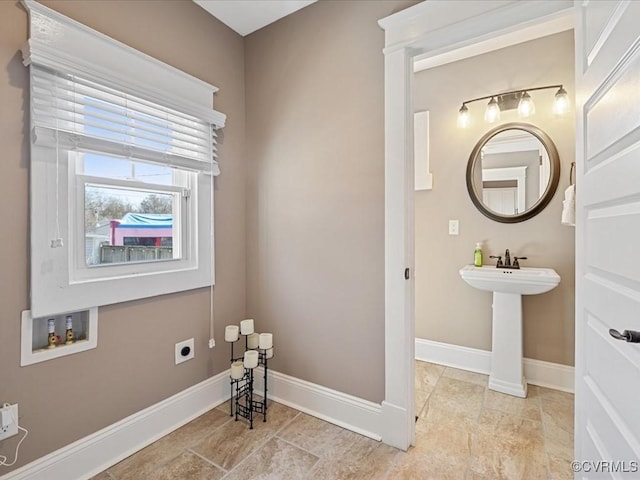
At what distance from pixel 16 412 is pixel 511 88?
3.46m

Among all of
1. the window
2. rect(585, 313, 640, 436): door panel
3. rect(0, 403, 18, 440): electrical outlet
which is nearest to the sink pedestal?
rect(585, 313, 640, 436): door panel

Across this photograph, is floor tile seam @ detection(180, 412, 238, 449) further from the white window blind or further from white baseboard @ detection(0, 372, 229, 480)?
the white window blind

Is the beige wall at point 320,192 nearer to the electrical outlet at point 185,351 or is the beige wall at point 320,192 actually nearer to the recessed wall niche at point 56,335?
the electrical outlet at point 185,351

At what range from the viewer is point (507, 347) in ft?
7.57

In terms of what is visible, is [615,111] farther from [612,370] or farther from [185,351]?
[185,351]

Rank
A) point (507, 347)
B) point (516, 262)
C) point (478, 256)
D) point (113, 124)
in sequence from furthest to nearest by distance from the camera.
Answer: point (478, 256) → point (516, 262) → point (507, 347) → point (113, 124)

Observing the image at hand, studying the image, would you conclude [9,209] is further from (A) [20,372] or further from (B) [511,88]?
(B) [511,88]

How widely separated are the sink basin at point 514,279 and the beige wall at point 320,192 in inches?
39.5

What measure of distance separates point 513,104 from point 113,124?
8.70 ft

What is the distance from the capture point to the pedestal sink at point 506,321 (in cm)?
222

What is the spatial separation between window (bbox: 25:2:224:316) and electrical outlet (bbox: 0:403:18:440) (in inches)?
14.6

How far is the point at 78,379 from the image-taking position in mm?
1484

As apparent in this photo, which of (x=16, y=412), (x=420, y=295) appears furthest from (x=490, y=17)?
(x=16, y=412)

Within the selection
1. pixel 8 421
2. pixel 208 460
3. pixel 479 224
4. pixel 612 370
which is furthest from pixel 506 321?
pixel 8 421
